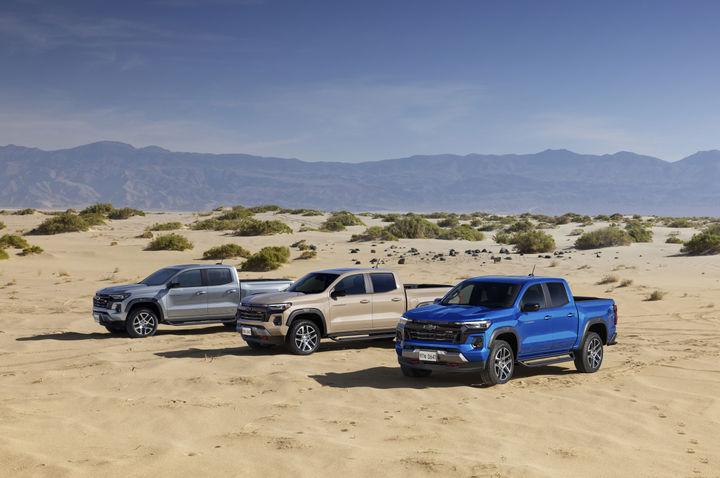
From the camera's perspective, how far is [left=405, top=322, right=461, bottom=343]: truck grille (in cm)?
1103

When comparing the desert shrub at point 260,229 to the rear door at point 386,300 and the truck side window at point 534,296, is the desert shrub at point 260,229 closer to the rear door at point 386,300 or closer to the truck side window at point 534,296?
the rear door at point 386,300

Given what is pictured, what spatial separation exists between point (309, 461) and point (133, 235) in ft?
138

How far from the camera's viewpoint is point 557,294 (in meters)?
12.5

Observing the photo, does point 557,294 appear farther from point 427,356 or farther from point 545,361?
point 427,356

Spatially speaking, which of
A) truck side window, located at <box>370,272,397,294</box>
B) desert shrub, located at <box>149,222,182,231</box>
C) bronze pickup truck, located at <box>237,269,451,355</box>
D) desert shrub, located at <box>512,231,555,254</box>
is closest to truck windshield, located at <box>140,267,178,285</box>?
bronze pickup truck, located at <box>237,269,451,355</box>

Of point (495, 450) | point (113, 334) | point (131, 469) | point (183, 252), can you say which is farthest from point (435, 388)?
point (183, 252)

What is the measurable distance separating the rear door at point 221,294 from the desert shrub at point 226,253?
58.6 feet

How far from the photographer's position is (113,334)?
1766 centimetres

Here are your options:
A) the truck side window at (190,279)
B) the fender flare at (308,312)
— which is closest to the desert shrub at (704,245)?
the fender flare at (308,312)

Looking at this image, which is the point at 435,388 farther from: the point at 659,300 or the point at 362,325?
the point at 659,300

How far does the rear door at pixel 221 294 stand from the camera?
17516 mm

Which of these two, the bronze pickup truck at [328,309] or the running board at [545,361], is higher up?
the bronze pickup truck at [328,309]

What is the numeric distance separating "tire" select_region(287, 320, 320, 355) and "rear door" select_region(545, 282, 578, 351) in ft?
16.0

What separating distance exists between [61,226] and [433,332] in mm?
41153
